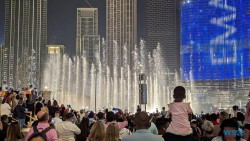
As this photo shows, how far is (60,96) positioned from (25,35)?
130958 millimetres

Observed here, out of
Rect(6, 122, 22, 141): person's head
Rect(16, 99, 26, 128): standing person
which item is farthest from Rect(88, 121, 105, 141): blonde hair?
Rect(16, 99, 26, 128): standing person

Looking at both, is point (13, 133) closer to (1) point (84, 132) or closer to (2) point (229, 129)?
(1) point (84, 132)

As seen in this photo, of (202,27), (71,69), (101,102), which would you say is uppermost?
(202,27)

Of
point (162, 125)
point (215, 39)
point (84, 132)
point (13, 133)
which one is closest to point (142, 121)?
point (13, 133)

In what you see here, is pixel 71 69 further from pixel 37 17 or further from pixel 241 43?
pixel 37 17

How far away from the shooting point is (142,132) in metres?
6.69

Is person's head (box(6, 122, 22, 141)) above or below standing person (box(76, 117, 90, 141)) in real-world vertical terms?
above

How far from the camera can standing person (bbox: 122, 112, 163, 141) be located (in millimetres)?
6628

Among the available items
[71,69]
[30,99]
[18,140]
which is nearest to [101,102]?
[71,69]

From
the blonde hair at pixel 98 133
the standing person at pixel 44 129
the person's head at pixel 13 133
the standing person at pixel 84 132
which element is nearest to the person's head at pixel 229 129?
the standing person at pixel 44 129

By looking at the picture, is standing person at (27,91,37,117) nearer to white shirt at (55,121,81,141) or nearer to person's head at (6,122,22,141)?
white shirt at (55,121,81,141)

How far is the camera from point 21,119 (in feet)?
61.9

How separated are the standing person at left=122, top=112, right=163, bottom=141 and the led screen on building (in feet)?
279

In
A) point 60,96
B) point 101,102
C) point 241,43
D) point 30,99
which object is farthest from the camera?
point 241,43
